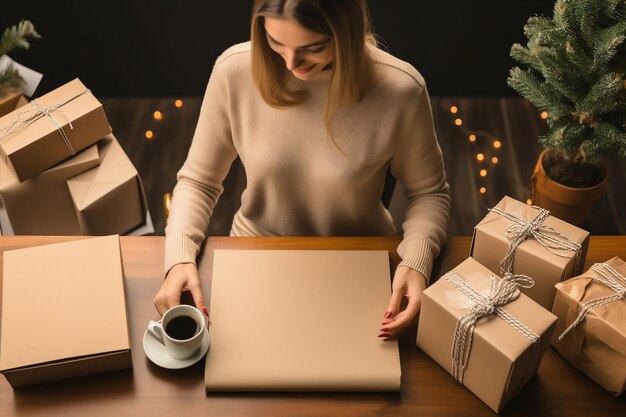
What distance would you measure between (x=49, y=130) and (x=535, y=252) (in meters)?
1.38

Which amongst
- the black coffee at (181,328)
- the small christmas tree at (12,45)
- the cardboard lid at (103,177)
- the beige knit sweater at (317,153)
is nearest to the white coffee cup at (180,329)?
the black coffee at (181,328)

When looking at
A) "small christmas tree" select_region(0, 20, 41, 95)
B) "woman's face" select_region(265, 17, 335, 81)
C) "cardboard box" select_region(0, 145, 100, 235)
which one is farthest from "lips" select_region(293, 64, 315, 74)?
"small christmas tree" select_region(0, 20, 41, 95)

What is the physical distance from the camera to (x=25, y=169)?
195cm

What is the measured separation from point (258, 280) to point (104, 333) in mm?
312

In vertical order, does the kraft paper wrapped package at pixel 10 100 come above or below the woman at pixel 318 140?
below

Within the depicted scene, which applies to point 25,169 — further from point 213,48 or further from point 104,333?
point 213,48

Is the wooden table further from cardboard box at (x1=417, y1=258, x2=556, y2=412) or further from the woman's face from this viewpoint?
the woman's face

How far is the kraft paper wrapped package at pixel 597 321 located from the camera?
44.3 inches

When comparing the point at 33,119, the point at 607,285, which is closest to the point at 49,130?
the point at 33,119

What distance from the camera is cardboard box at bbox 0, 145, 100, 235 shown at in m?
2.01

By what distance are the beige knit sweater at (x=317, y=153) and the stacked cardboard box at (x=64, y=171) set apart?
1.77ft

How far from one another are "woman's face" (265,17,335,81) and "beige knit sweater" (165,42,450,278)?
0.29 feet

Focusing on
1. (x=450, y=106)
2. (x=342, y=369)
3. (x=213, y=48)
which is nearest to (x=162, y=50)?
(x=213, y=48)

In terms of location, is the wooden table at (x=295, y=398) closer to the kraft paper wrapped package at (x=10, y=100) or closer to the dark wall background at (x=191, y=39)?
the kraft paper wrapped package at (x=10, y=100)
